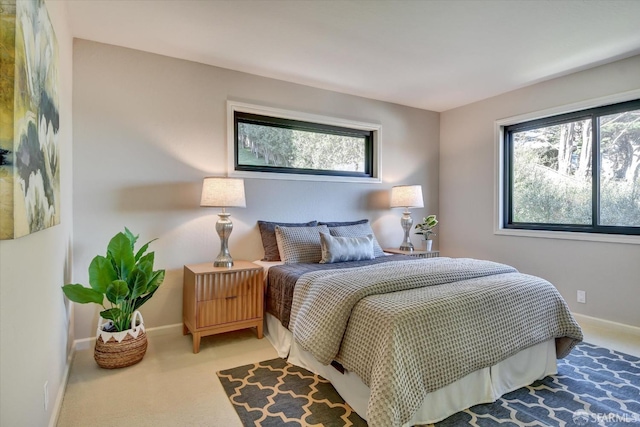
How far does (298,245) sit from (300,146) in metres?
1.21

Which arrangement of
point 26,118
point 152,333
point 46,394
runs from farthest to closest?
1. point 152,333
2. point 46,394
3. point 26,118

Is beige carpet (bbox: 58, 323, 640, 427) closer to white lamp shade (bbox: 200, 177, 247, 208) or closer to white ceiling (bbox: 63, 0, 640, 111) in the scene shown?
white lamp shade (bbox: 200, 177, 247, 208)

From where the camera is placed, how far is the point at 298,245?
10.4 feet

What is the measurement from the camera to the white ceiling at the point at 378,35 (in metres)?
2.27

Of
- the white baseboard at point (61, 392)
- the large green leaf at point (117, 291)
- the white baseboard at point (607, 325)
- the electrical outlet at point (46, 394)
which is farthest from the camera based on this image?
the white baseboard at point (607, 325)

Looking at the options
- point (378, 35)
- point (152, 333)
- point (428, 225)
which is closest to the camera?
point (378, 35)

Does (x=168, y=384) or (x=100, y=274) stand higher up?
(x=100, y=274)

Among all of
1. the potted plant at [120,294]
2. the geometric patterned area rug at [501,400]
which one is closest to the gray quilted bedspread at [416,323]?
the geometric patterned area rug at [501,400]

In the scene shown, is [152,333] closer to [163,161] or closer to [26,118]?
[163,161]

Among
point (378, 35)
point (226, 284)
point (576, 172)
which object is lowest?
point (226, 284)

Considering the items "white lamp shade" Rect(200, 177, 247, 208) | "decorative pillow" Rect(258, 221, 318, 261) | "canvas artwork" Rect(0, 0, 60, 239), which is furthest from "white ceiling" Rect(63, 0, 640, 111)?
"decorative pillow" Rect(258, 221, 318, 261)

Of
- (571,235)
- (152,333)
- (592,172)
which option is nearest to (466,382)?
(571,235)

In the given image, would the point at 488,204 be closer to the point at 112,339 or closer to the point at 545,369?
the point at 545,369

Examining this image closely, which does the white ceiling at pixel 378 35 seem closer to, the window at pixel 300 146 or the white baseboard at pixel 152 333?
the window at pixel 300 146
